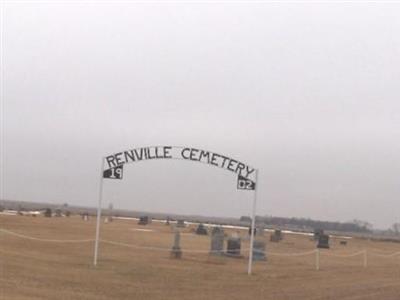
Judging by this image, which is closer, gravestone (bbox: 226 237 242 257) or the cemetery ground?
the cemetery ground

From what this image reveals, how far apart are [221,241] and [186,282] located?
1101 cm

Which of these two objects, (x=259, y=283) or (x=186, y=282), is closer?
(x=186, y=282)

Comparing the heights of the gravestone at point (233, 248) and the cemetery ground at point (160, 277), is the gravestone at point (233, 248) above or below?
above

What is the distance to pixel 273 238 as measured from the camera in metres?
50.6

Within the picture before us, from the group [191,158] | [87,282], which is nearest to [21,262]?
[87,282]

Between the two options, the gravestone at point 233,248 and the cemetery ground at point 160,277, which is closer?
the cemetery ground at point 160,277

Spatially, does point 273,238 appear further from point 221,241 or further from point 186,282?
point 186,282

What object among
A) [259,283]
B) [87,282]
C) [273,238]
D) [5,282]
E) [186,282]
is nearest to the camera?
[5,282]

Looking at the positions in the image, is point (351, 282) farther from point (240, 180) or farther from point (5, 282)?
point (5, 282)

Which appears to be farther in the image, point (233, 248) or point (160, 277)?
point (233, 248)

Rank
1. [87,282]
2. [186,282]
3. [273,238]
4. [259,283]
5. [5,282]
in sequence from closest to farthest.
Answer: [5,282]
[87,282]
[186,282]
[259,283]
[273,238]

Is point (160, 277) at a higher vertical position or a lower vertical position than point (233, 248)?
lower

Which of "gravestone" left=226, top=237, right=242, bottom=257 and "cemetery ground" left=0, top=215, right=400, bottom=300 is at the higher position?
"gravestone" left=226, top=237, right=242, bottom=257

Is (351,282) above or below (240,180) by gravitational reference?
below
